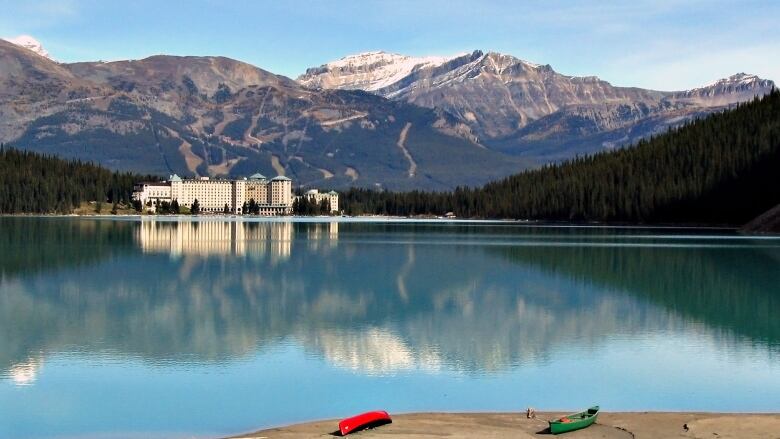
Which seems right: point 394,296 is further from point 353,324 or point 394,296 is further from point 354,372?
point 354,372

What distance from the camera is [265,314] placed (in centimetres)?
5294

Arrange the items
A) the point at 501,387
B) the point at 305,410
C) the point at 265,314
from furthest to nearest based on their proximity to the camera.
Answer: the point at 265,314 → the point at 501,387 → the point at 305,410

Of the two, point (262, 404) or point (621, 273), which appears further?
point (621, 273)

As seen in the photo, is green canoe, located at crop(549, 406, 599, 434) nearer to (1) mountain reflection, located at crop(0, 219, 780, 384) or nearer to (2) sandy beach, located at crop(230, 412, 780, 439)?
(2) sandy beach, located at crop(230, 412, 780, 439)

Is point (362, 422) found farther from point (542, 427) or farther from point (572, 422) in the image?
point (572, 422)

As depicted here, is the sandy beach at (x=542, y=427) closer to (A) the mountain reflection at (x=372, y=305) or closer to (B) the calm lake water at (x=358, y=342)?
(B) the calm lake water at (x=358, y=342)

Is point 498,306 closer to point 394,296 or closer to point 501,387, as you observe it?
point 394,296

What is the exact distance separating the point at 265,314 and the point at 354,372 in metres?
17.1

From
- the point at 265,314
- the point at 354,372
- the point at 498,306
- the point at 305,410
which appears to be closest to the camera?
the point at 305,410

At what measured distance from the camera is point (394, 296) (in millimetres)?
62562

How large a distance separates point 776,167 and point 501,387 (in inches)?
7001

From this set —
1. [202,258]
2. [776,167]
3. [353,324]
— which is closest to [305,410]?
[353,324]

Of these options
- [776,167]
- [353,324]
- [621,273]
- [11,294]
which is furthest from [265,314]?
[776,167]

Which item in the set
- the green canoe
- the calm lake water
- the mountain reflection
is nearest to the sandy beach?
the green canoe
